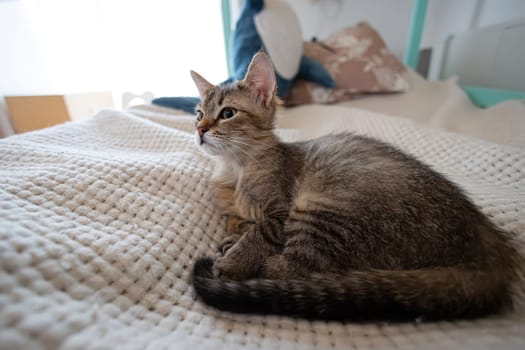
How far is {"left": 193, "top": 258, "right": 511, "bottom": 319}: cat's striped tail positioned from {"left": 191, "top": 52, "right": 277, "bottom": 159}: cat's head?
1.56 ft

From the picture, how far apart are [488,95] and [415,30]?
3.27ft

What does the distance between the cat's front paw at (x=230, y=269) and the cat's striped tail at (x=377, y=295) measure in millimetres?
101

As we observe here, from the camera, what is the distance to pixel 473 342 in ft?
1.33

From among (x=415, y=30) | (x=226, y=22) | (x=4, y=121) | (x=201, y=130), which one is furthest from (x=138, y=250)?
(x=415, y=30)

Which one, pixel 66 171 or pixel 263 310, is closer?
pixel 263 310

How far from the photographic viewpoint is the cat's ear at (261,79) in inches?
34.4

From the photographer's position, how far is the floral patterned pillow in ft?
6.30

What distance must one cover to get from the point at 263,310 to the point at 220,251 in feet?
0.84

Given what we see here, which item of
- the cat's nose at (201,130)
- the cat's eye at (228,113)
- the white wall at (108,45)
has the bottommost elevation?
the cat's nose at (201,130)

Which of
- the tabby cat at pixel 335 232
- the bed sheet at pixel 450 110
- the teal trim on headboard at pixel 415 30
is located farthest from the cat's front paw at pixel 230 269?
the teal trim on headboard at pixel 415 30

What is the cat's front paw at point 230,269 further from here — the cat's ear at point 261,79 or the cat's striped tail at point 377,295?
the cat's ear at point 261,79

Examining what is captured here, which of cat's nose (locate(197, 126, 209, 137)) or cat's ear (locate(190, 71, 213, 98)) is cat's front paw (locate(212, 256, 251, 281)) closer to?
cat's nose (locate(197, 126, 209, 137))

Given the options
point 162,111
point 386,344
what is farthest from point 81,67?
point 386,344

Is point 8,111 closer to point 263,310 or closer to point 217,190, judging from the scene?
point 217,190
